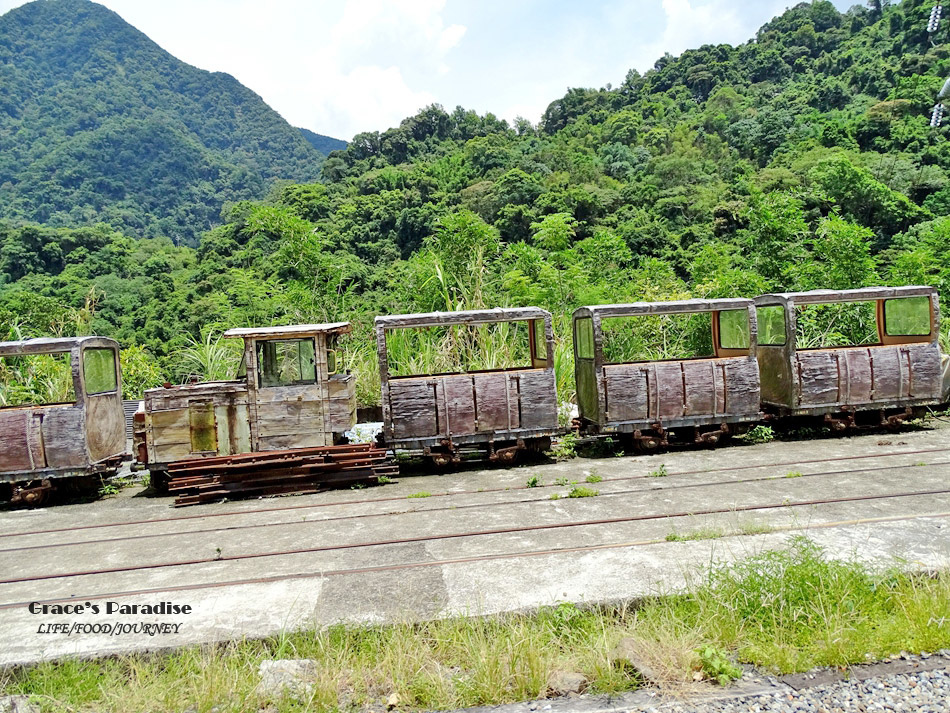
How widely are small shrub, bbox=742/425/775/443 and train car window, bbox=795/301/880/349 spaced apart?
12.6 feet

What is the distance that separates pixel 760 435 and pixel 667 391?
2104 millimetres

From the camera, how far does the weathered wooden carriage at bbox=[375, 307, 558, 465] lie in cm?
987

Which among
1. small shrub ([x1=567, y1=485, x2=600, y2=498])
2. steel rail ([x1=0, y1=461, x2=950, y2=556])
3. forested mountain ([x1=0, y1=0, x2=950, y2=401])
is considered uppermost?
forested mountain ([x1=0, y1=0, x2=950, y2=401])

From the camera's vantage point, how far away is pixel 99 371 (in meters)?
10.3

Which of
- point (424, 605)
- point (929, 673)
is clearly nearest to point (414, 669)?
point (424, 605)

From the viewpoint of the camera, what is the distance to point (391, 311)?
58.9 feet

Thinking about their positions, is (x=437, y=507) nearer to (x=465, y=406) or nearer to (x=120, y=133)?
(x=465, y=406)

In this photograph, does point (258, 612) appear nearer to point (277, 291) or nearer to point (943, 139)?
point (277, 291)

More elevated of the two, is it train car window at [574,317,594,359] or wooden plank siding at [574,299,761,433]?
train car window at [574,317,594,359]

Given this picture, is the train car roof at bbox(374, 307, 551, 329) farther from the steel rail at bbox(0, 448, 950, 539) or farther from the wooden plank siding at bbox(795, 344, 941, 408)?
the wooden plank siding at bbox(795, 344, 941, 408)

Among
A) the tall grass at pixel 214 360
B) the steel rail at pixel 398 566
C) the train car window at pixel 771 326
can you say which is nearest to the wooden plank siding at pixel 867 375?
the train car window at pixel 771 326

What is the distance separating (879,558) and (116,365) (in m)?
10.7

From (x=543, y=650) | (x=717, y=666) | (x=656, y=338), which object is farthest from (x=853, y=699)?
(x=656, y=338)

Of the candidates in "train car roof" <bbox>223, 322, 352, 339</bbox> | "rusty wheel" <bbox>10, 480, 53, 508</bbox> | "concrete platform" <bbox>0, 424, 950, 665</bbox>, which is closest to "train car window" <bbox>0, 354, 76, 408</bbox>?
"rusty wheel" <bbox>10, 480, 53, 508</bbox>
